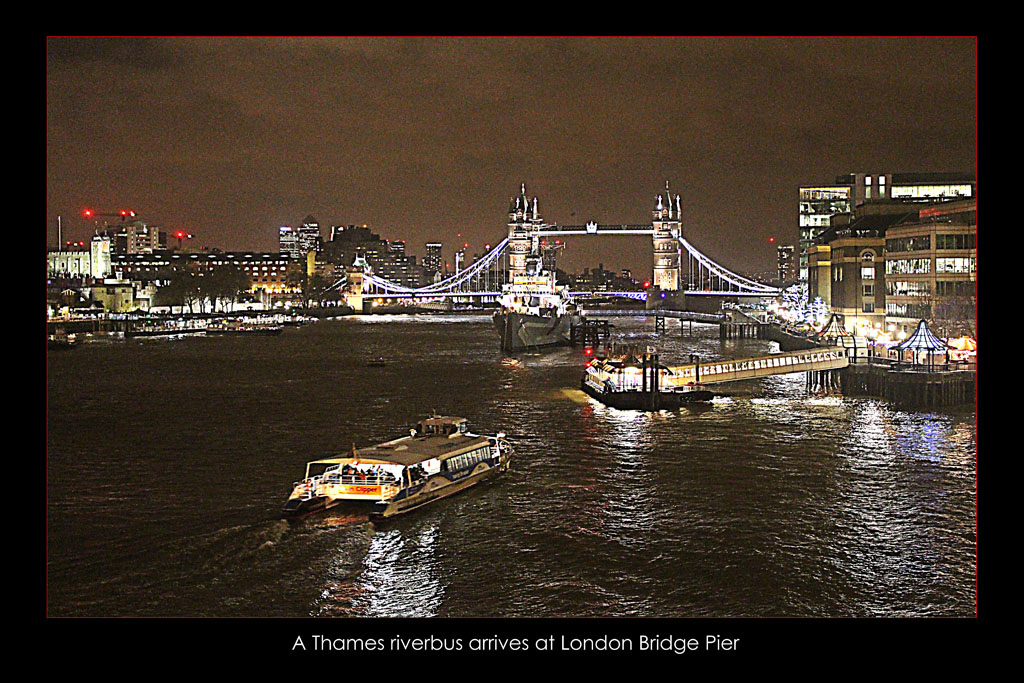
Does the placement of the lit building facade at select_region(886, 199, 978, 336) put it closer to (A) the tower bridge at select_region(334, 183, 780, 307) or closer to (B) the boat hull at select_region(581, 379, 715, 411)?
(B) the boat hull at select_region(581, 379, 715, 411)

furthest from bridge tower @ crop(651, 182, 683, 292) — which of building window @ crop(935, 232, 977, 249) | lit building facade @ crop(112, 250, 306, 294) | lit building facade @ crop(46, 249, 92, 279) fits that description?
building window @ crop(935, 232, 977, 249)

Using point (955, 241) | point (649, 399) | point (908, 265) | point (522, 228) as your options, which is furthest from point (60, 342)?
point (522, 228)

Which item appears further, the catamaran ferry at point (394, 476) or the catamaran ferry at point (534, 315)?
the catamaran ferry at point (534, 315)

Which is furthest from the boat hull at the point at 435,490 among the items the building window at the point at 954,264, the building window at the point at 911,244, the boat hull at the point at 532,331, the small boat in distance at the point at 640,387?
the boat hull at the point at 532,331

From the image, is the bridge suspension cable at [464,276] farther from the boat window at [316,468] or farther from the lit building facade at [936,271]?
the boat window at [316,468]
